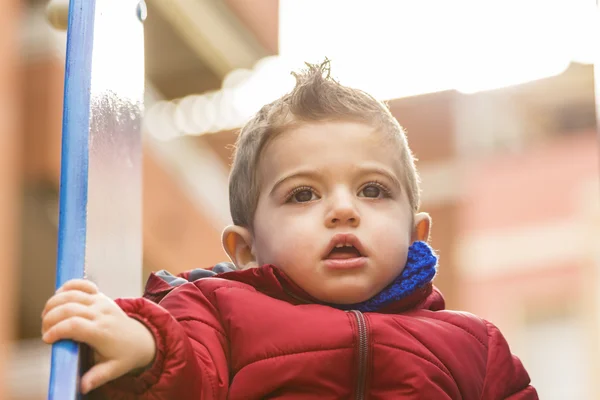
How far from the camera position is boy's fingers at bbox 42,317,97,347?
1130 mm

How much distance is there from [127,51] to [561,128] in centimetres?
753

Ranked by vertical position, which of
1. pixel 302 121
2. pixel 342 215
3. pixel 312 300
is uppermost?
pixel 302 121

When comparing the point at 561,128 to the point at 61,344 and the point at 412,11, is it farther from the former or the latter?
the point at 61,344

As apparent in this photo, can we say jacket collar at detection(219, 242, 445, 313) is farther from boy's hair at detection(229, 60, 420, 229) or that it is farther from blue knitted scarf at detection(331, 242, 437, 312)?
boy's hair at detection(229, 60, 420, 229)

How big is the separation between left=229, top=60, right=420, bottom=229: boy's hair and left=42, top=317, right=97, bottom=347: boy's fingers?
48 cm

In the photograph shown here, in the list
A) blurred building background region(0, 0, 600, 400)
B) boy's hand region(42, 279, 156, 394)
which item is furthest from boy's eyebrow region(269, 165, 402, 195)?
blurred building background region(0, 0, 600, 400)

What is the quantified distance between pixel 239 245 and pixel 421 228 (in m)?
0.26

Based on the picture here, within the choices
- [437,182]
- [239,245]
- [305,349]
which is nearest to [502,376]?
[305,349]

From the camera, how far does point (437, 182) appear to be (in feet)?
28.1

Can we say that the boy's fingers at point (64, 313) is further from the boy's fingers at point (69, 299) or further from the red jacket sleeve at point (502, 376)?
A: the red jacket sleeve at point (502, 376)

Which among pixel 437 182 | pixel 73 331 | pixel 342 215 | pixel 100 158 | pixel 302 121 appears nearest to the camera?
pixel 73 331

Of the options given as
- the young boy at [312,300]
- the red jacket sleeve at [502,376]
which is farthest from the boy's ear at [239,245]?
the red jacket sleeve at [502,376]

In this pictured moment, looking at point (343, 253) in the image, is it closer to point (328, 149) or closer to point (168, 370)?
point (328, 149)

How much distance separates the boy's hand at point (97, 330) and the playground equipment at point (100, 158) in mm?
15
